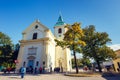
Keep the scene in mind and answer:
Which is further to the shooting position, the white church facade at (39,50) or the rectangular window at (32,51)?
the rectangular window at (32,51)

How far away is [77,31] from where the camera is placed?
21859 millimetres

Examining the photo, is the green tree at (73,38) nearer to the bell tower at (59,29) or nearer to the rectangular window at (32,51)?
the rectangular window at (32,51)

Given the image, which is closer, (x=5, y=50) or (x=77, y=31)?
(x=77, y=31)

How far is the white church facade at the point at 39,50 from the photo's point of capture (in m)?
28.5

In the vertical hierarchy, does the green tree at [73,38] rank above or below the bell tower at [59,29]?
below

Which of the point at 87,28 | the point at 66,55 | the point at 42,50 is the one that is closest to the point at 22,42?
the point at 42,50

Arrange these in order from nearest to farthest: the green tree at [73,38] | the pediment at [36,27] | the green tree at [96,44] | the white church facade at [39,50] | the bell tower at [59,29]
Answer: the green tree at [73,38] < the green tree at [96,44] < the white church facade at [39,50] < the pediment at [36,27] < the bell tower at [59,29]

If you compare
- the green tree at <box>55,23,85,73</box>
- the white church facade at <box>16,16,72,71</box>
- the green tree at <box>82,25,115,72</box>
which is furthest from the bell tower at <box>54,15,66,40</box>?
the green tree at <box>55,23,85,73</box>

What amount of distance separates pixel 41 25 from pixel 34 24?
2.83m

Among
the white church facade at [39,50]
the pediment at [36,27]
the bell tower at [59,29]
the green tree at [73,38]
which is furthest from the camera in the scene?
the bell tower at [59,29]

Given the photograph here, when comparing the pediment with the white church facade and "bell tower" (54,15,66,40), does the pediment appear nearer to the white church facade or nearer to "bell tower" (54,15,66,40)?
the white church facade

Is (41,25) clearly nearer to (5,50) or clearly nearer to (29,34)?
(29,34)

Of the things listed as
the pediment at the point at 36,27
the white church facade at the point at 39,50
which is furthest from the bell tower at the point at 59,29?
the pediment at the point at 36,27

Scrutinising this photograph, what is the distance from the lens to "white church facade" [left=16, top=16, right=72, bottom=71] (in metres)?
28.5
